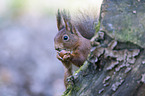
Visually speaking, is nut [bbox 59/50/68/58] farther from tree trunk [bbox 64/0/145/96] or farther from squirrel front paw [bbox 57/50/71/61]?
tree trunk [bbox 64/0/145/96]

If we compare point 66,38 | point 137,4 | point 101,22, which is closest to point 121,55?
point 101,22

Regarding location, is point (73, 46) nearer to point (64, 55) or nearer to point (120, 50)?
point (64, 55)

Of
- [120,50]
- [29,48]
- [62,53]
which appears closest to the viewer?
[120,50]

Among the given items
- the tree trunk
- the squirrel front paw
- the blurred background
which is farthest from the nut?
the blurred background

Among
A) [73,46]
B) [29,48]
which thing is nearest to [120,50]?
[73,46]

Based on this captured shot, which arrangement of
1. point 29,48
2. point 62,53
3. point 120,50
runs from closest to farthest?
point 120,50
point 62,53
point 29,48

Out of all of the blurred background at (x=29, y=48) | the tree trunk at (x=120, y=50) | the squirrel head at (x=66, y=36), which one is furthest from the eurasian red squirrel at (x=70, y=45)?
the blurred background at (x=29, y=48)

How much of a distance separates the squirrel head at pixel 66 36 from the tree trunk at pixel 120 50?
0.60 metres

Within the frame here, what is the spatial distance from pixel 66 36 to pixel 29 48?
11.0ft

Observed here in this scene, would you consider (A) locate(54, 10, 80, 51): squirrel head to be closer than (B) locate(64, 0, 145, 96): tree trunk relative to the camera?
No

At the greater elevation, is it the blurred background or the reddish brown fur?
the blurred background

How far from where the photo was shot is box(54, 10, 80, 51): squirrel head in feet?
6.85

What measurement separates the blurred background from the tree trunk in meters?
3.37

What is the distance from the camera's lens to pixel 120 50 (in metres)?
1.39
